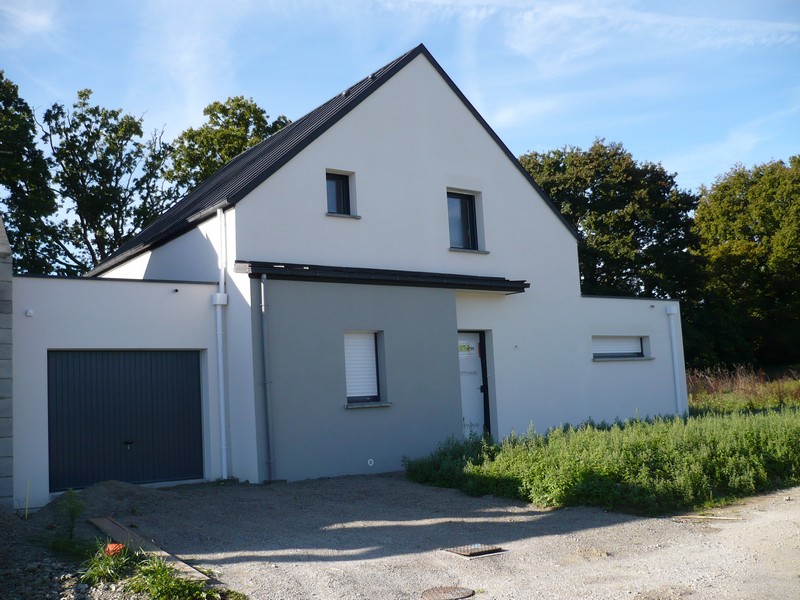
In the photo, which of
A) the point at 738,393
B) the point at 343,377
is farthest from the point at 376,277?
the point at 738,393

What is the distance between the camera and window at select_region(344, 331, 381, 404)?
13.7 m

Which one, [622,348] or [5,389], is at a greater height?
[622,348]

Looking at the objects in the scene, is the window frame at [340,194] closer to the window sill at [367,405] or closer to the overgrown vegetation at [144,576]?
the window sill at [367,405]

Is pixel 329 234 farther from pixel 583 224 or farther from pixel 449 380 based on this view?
pixel 583 224

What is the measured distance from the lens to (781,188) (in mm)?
42875

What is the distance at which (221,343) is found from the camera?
13.2 metres

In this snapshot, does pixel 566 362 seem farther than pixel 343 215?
Yes

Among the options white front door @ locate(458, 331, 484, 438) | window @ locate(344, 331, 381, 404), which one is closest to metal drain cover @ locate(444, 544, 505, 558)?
window @ locate(344, 331, 381, 404)

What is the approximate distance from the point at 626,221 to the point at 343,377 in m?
25.0

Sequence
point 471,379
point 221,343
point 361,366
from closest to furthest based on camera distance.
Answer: point 221,343 < point 361,366 < point 471,379

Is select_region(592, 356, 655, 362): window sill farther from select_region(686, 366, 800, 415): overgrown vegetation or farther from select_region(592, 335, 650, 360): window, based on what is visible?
select_region(686, 366, 800, 415): overgrown vegetation

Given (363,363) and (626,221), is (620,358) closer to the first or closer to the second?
(363,363)

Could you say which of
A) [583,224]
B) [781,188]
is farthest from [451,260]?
[781,188]

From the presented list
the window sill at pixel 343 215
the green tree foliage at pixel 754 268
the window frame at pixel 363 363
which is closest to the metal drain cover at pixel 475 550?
the window frame at pixel 363 363
